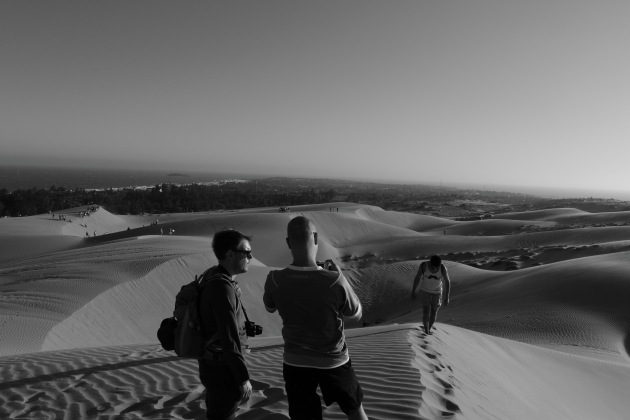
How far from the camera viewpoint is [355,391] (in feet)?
9.13

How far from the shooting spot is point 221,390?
2.78 metres

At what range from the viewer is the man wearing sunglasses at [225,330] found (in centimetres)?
260

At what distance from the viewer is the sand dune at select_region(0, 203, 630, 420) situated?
459cm

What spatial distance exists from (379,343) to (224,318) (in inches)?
177

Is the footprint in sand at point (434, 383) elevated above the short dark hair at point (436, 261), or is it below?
below

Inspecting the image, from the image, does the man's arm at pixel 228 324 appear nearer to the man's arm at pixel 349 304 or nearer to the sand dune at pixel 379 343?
the man's arm at pixel 349 304

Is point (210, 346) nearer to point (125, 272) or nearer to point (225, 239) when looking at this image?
point (225, 239)

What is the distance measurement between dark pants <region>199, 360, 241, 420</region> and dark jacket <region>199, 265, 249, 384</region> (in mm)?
87

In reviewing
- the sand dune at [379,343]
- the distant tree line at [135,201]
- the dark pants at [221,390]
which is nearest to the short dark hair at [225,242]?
the dark pants at [221,390]

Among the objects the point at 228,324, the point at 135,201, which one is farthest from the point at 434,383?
the point at 135,201

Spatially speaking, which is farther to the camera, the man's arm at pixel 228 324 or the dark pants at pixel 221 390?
the dark pants at pixel 221 390

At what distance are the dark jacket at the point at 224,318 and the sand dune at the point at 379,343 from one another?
1.58m

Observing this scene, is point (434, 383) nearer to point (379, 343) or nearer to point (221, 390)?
point (379, 343)

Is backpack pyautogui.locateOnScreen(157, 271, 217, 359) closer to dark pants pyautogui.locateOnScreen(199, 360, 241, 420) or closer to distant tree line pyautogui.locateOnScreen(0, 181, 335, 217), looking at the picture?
dark pants pyautogui.locateOnScreen(199, 360, 241, 420)
